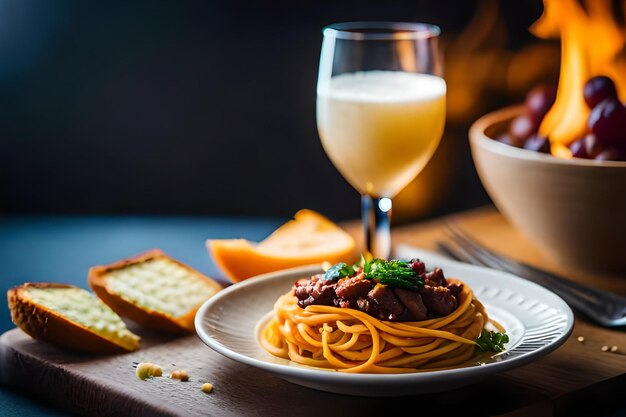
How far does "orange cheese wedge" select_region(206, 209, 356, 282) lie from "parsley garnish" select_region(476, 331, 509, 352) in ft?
2.54

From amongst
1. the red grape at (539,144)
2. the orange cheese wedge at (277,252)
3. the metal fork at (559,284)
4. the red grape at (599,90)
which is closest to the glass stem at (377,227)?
the orange cheese wedge at (277,252)

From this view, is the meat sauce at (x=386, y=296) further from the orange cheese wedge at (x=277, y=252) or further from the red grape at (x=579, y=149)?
the red grape at (x=579, y=149)

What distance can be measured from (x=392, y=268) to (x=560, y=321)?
0.37 meters

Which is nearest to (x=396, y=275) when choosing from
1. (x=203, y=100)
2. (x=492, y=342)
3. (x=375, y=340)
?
(x=375, y=340)

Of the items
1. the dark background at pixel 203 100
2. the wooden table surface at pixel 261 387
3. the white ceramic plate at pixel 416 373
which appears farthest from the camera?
the dark background at pixel 203 100

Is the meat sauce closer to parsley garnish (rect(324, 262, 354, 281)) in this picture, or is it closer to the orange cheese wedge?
parsley garnish (rect(324, 262, 354, 281))

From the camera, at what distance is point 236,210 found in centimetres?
430

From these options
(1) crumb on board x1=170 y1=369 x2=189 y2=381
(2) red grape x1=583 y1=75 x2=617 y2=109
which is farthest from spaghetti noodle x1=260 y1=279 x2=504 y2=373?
(2) red grape x1=583 y1=75 x2=617 y2=109

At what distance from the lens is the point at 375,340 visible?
5.46 ft

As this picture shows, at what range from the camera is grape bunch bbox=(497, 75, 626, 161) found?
238cm

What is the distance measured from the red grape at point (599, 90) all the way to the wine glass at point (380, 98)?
0.42 metres

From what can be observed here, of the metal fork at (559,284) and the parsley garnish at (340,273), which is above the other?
the parsley garnish at (340,273)

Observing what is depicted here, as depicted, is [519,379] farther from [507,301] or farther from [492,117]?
[492,117]

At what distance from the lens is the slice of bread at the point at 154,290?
6.74ft
